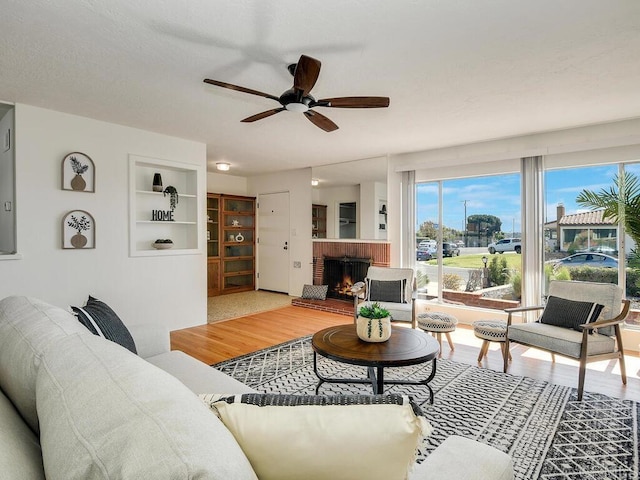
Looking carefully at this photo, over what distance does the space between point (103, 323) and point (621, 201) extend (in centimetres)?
496

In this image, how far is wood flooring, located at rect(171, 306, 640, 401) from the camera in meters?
3.09

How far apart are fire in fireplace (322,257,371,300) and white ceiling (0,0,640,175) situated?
2553 mm

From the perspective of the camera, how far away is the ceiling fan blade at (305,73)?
2.06 meters

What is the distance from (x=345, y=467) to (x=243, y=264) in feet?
23.3

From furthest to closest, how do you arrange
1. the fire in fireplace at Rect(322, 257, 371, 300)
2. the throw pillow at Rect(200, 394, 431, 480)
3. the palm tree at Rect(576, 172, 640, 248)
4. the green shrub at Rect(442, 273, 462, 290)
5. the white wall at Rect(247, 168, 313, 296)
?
the white wall at Rect(247, 168, 313, 296)
the fire in fireplace at Rect(322, 257, 371, 300)
the green shrub at Rect(442, 273, 462, 290)
the palm tree at Rect(576, 172, 640, 248)
the throw pillow at Rect(200, 394, 431, 480)

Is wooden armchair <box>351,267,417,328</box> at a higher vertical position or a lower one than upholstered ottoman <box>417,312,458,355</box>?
higher

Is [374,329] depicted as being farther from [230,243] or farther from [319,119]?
[230,243]

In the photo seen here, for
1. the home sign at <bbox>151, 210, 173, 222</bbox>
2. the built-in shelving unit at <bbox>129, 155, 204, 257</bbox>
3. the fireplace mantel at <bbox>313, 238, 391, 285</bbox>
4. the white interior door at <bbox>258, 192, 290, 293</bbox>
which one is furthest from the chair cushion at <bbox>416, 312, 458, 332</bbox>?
the white interior door at <bbox>258, 192, 290, 293</bbox>

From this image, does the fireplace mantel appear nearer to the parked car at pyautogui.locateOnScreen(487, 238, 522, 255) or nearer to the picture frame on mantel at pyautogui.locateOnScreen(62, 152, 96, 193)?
the parked car at pyautogui.locateOnScreen(487, 238, 522, 255)

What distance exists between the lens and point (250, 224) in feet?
25.2

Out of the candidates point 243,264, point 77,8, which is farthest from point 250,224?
point 77,8

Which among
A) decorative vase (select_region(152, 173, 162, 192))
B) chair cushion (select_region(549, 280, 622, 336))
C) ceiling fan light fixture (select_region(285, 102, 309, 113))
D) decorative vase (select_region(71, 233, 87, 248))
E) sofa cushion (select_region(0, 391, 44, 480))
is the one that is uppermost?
ceiling fan light fixture (select_region(285, 102, 309, 113))

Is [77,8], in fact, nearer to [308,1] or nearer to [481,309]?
[308,1]

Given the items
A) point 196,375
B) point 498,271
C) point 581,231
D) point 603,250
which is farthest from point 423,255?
point 196,375
